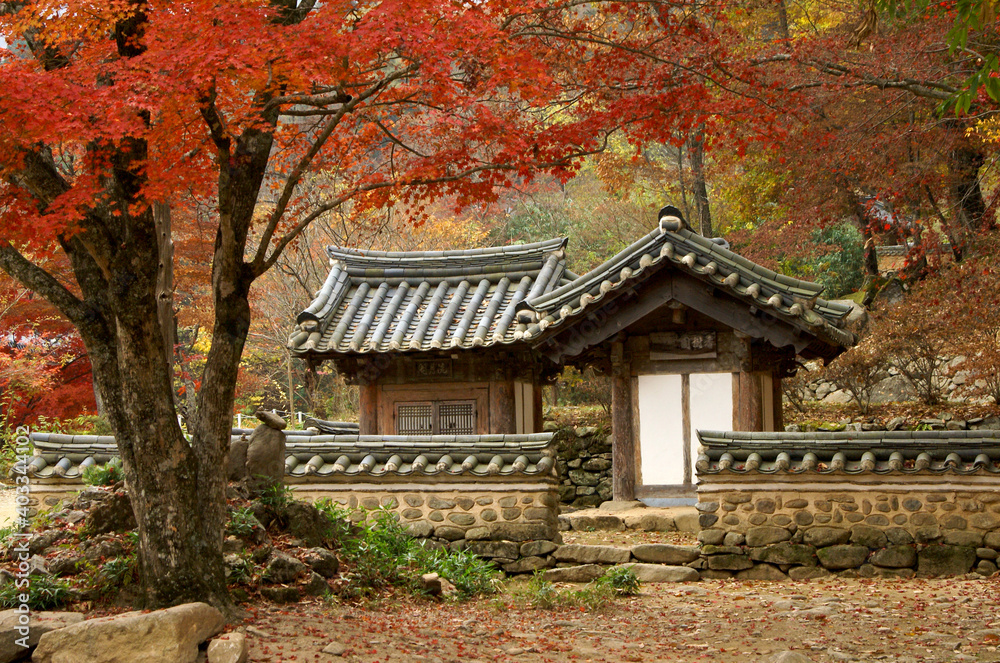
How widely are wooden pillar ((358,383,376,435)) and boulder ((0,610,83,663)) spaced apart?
890 cm

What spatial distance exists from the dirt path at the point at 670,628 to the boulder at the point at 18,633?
1301 millimetres

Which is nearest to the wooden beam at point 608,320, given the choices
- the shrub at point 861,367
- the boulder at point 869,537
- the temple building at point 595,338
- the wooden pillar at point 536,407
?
the temple building at point 595,338

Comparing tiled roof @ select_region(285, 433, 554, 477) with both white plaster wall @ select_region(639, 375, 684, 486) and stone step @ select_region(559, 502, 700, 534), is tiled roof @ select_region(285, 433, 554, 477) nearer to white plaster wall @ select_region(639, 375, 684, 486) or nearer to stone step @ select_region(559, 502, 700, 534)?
stone step @ select_region(559, 502, 700, 534)

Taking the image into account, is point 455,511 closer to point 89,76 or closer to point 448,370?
point 448,370

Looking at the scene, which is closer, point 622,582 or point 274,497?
point 274,497

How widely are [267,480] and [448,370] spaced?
628cm

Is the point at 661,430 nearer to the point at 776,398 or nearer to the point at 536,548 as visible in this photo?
the point at 776,398

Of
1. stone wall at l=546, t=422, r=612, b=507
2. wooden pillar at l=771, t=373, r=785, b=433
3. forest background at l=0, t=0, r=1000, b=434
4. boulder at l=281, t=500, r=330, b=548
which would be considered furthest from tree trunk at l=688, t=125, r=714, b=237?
boulder at l=281, t=500, r=330, b=548

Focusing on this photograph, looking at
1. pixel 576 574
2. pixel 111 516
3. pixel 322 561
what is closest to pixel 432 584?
pixel 322 561

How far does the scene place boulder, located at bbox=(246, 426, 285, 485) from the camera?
8227 mm

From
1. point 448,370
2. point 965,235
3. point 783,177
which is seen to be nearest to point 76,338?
point 448,370

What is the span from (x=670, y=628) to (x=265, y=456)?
408 centimetres

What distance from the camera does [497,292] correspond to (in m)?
14.8

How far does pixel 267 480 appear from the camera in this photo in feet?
26.9
